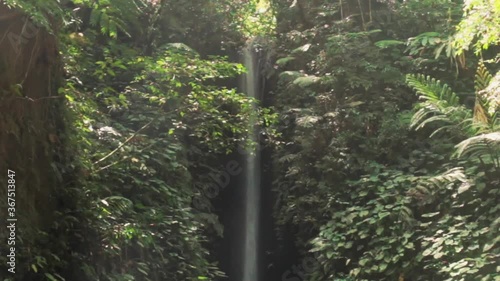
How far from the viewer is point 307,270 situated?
27.1 ft

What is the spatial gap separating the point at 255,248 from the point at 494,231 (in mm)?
5194

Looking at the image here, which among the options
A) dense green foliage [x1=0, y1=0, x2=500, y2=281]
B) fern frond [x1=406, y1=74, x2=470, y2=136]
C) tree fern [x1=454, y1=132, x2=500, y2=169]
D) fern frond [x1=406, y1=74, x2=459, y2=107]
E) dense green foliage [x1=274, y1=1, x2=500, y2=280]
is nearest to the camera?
dense green foliage [x1=0, y1=0, x2=500, y2=281]

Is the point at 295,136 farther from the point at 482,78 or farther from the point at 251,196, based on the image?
the point at 482,78

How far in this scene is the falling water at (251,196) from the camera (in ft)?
33.0

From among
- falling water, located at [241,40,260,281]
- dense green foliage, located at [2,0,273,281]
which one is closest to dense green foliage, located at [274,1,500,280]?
falling water, located at [241,40,260,281]

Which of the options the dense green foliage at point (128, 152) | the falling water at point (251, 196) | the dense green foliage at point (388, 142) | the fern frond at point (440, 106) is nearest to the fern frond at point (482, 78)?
the dense green foliage at point (388, 142)

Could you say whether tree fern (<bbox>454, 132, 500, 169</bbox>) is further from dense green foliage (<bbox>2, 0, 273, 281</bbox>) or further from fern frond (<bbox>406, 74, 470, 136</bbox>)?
dense green foliage (<bbox>2, 0, 273, 281</bbox>)

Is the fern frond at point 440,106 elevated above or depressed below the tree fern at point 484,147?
above

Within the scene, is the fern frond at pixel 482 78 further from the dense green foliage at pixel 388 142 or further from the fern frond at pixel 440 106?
the fern frond at pixel 440 106

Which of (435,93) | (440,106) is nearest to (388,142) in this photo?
(435,93)

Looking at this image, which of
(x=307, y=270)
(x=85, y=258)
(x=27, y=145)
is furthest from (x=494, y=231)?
(x=27, y=145)

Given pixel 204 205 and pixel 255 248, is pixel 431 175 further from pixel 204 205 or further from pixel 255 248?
pixel 255 248

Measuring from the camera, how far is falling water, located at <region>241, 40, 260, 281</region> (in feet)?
33.0

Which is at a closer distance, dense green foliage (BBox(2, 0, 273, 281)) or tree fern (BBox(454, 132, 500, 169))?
dense green foliage (BBox(2, 0, 273, 281))
